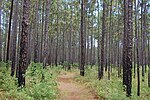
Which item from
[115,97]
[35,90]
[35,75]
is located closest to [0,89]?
[35,90]

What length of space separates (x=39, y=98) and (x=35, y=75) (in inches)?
143

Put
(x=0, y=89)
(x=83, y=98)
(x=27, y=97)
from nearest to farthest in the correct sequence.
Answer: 1. (x=27, y=97)
2. (x=0, y=89)
3. (x=83, y=98)

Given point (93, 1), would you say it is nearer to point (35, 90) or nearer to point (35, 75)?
point (35, 75)

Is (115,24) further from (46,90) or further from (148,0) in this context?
(46,90)

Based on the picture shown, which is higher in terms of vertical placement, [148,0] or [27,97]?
[148,0]

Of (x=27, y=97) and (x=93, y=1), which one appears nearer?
(x=27, y=97)

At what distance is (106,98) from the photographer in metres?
12.8

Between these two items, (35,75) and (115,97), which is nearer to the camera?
(115,97)

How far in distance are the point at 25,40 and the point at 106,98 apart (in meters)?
4.81

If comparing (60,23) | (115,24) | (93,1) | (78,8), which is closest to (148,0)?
(93,1)

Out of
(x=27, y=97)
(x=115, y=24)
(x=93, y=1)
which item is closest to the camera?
(x=27, y=97)

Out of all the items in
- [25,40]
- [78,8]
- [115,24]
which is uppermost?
[78,8]

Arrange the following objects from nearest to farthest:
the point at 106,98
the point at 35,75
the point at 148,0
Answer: the point at 106,98, the point at 35,75, the point at 148,0

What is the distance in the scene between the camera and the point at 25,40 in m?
12.1
